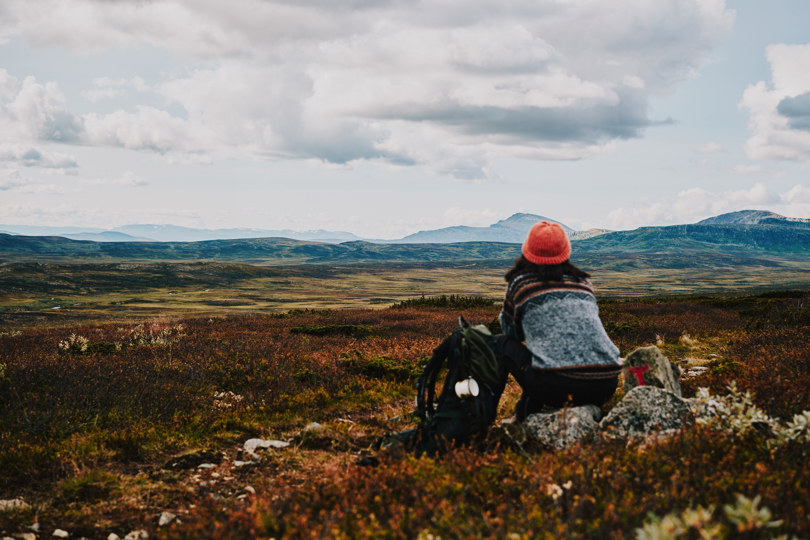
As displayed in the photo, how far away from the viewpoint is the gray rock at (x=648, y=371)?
→ 5938 mm

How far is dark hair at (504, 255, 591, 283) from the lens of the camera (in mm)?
4992

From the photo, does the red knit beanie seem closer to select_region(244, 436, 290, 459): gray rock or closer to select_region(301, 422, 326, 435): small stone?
select_region(301, 422, 326, 435): small stone

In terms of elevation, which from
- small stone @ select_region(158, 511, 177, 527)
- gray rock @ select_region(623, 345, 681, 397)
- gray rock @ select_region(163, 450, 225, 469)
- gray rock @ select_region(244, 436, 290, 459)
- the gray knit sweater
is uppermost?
the gray knit sweater

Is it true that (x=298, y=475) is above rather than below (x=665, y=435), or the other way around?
below

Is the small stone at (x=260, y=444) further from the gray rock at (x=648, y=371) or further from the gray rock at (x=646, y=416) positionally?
the gray rock at (x=648, y=371)

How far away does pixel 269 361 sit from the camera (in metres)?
10.0

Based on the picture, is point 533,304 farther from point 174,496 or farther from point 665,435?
point 174,496

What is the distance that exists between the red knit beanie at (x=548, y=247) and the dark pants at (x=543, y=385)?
1017mm

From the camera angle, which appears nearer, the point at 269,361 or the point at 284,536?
the point at 284,536

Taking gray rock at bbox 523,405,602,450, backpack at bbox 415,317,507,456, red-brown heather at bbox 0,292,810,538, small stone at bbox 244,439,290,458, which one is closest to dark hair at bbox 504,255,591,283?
backpack at bbox 415,317,507,456

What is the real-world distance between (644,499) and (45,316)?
195ft

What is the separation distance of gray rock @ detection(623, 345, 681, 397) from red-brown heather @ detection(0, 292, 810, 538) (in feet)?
2.49

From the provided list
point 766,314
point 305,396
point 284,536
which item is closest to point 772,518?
point 284,536

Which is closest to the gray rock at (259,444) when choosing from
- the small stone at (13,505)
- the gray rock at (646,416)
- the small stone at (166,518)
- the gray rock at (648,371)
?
the small stone at (166,518)
